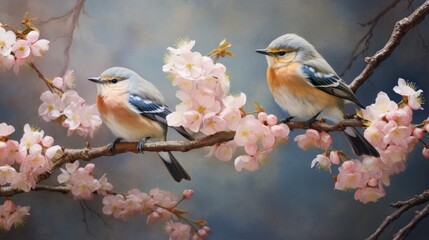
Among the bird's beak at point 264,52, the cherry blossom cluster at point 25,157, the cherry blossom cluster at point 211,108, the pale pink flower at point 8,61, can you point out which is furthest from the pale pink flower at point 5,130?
the bird's beak at point 264,52

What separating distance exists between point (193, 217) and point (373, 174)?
0.64 m

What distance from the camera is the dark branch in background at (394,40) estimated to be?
2.13 meters

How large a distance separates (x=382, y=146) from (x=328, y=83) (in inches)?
10.9

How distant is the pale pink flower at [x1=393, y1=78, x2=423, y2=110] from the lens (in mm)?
1964

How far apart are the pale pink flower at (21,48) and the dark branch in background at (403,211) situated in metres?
1.36

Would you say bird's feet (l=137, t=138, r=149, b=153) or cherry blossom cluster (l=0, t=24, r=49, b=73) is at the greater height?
cherry blossom cluster (l=0, t=24, r=49, b=73)

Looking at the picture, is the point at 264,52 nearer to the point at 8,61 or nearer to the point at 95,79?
the point at 95,79

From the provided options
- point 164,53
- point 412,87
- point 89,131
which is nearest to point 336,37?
point 412,87

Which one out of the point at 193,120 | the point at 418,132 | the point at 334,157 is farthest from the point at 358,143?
the point at 193,120

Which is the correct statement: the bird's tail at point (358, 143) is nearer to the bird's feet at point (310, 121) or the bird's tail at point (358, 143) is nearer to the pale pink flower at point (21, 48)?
the bird's feet at point (310, 121)

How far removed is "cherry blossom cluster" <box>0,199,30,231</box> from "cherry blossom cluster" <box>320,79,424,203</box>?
105 centimetres

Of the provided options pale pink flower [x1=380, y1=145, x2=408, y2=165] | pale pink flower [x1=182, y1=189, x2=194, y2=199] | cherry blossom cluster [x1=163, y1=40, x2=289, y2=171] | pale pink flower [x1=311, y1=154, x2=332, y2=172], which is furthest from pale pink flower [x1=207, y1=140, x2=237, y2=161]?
pale pink flower [x1=380, y1=145, x2=408, y2=165]

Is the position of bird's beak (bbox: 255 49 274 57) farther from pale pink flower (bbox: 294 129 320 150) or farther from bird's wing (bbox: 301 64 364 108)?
pale pink flower (bbox: 294 129 320 150)

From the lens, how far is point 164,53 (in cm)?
216
